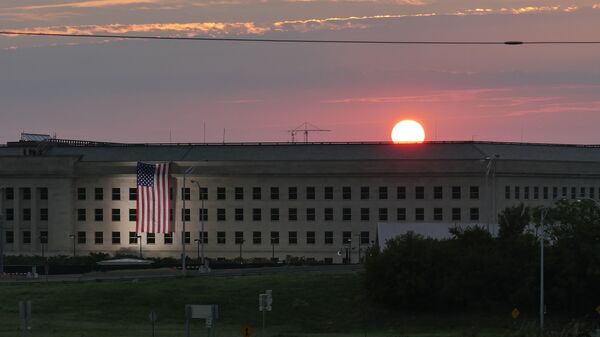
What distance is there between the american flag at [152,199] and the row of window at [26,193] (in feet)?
55.6

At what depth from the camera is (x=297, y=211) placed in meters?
183

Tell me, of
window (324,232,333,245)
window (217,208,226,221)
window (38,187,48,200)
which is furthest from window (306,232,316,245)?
window (38,187,48,200)

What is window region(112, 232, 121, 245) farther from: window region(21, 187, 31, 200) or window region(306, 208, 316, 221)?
window region(306, 208, 316, 221)

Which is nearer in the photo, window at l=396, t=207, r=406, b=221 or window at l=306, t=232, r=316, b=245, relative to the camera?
window at l=306, t=232, r=316, b=245

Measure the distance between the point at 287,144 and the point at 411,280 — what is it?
270 ft

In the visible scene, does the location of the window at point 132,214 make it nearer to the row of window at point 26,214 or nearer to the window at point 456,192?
the row of window at point 26,214

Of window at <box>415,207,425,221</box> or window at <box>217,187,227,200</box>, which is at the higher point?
window at <box>217,187,227,200</box>

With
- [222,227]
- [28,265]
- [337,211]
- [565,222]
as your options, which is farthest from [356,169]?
[565,222]

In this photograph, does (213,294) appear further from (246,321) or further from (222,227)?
(222,227)

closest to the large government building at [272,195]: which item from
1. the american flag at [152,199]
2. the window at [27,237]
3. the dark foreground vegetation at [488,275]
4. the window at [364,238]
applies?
the window at [364,238]

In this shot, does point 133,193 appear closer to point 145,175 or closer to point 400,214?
point 145,175

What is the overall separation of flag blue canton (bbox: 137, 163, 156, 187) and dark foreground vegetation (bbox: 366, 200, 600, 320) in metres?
63.8

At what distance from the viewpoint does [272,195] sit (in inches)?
7234

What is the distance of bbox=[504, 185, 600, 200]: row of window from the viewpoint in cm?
Result: 18312
